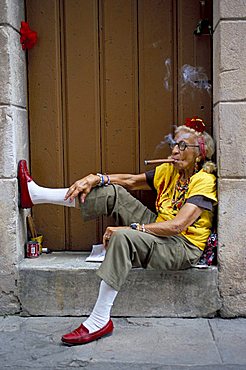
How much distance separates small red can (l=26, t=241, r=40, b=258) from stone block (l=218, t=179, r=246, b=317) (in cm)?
140

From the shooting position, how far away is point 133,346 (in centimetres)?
397

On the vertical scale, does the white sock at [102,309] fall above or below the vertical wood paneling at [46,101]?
below

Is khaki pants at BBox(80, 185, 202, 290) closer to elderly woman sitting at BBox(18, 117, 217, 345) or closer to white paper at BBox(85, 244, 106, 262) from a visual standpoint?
elderly woman sitting at BBox(18, 117, 217, 345)

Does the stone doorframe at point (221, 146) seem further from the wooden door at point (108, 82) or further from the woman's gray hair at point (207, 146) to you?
the wooden door at point (108, 82)

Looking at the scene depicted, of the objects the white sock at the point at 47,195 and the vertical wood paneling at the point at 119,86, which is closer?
the white sock at the point at 47,195

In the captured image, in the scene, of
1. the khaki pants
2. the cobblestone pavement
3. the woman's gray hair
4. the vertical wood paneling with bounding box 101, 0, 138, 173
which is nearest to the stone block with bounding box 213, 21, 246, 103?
the woman's gray hair

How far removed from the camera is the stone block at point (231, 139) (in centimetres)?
426

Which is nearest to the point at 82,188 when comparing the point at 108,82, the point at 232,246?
the point at 108,82

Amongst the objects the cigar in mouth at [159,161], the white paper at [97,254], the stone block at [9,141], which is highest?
the stone block at [9,141]

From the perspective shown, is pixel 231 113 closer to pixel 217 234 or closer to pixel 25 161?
pixel 217 234

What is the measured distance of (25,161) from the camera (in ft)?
15.2

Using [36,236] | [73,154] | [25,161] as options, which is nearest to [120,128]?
[73,154]

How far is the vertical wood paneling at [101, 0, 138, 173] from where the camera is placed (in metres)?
4.72

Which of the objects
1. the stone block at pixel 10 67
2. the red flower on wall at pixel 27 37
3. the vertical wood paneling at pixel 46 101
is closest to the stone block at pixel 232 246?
the vertical wood paneling at pixel 46 101
